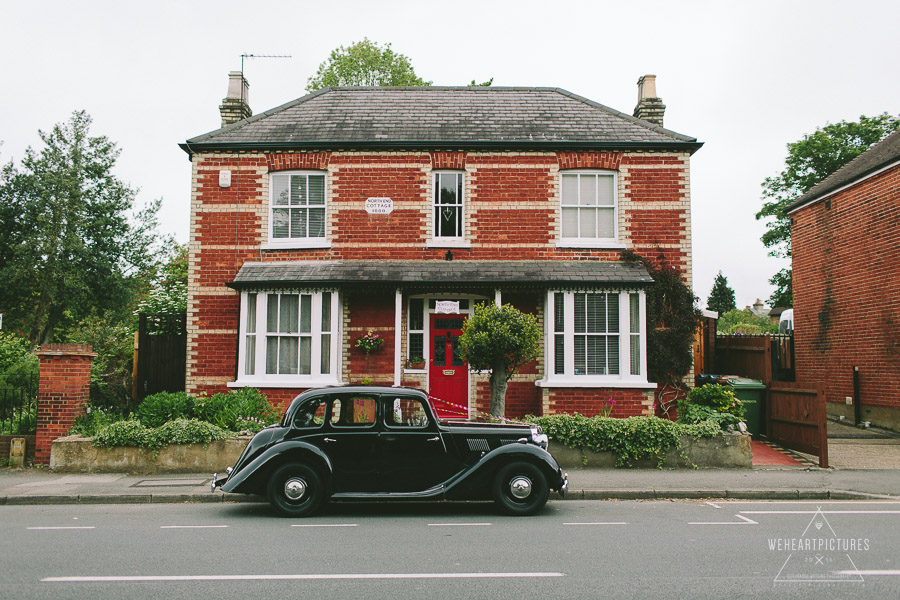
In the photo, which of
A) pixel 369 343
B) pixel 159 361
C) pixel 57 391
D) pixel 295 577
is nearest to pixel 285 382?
pixel 369 343

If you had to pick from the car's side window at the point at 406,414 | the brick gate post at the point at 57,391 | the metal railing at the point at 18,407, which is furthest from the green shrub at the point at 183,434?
the car's side window at the point at 406,414

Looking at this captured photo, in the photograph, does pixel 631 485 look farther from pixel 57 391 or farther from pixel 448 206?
pixel 57 391

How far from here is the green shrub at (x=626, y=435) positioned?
35.8 ft

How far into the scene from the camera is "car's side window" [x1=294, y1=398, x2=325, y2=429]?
26.0ft

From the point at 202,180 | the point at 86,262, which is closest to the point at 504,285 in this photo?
the point at 202,180

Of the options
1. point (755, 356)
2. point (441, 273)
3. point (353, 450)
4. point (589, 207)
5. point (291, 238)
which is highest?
point (589, 207)

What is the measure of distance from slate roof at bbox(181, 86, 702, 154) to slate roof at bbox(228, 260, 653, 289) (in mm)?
2600

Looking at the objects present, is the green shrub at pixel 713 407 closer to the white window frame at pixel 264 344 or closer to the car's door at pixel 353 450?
the car's door at pixel 353 450

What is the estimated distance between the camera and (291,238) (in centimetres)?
1453

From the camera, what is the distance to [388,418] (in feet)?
26.1

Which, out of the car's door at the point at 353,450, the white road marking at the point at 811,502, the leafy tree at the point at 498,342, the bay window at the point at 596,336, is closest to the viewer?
the car's door at the point at 353,450

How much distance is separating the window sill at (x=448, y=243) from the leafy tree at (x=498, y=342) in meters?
3.35

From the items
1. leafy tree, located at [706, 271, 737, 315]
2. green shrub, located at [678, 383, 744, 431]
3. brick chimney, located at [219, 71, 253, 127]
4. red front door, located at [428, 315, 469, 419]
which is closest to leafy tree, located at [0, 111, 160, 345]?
brick chimney, located at [219, 71, 253, 127]

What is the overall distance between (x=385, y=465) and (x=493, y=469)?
4.17 ft
